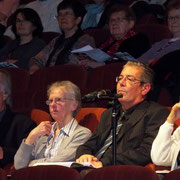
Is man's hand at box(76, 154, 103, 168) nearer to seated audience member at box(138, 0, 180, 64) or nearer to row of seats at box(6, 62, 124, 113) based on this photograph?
row of seats at box(6, 62, 124, 113)

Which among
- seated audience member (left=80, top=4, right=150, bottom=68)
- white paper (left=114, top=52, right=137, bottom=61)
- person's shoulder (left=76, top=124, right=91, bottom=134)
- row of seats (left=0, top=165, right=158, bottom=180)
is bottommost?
row of seats (left=0, top=165, right=158, bottom=180)

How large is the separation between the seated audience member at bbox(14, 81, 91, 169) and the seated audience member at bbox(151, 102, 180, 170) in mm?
739

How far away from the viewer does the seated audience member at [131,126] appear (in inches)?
160

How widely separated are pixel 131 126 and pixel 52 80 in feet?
5.51

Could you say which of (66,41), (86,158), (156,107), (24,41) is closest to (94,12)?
(24,41)

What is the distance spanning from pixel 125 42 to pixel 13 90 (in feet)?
3.65

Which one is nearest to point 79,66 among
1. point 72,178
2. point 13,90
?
point 13,90

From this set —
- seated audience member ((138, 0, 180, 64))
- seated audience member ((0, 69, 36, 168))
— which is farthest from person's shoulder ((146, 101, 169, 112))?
seated audience member ((138, 0, 180, 64))

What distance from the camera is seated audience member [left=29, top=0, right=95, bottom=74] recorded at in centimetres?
636

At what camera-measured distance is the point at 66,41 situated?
6.52 m

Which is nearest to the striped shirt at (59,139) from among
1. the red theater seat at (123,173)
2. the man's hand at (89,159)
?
the man's hand at (89,159)

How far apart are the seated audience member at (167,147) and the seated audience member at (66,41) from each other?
8.19 ft

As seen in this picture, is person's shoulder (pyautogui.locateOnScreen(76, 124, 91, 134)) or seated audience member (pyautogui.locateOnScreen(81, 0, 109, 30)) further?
seated audience member (pyautogui.locateOnScreen(81, 0, 109, 30))

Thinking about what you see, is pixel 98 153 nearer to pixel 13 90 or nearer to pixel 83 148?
pixel 83 148
